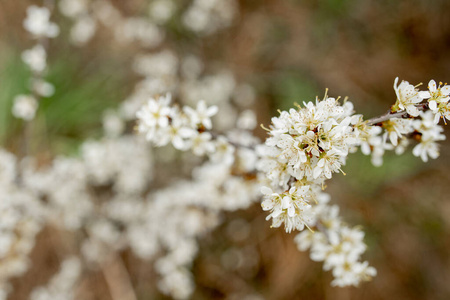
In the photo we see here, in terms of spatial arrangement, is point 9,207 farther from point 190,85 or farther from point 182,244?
point 190,85

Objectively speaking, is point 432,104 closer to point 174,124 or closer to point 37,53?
point 174,124

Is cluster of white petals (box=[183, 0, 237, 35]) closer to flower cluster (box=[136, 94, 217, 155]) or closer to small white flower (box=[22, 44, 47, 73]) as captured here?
small white flower (box=[22, 44, 47, 73])

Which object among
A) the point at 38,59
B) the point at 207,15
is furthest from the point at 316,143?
the point at 207,15

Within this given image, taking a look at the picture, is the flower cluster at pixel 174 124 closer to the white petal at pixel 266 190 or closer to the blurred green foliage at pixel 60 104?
the white petal at pixel 266 190

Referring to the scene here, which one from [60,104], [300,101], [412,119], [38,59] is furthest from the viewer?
[60,104]

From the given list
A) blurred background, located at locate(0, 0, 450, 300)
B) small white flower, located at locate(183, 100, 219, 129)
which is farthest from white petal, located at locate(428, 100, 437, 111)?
blurred background, located at locate(0, 0, 450, 300)

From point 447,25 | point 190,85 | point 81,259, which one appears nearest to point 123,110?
point 190,85

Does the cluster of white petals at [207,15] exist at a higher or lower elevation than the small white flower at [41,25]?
higher

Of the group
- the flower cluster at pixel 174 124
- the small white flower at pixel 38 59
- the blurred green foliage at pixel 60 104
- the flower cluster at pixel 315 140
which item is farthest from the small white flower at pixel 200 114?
the blurred green foliage at pixel 60 104
